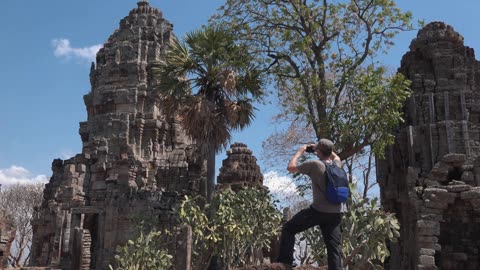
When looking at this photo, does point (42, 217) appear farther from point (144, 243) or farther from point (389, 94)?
point (389, 94)

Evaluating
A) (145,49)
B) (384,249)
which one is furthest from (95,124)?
(384,249)

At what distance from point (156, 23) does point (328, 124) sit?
1011 inches

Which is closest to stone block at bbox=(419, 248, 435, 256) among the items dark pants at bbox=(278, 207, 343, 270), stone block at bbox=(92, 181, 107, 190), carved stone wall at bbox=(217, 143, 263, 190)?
dark pants at bbox=(278, 207, 343, 270)

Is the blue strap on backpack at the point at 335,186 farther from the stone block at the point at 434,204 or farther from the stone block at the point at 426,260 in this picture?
the stone block at the point at 434,204

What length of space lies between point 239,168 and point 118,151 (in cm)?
1117

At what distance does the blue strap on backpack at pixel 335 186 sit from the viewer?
6.36 m

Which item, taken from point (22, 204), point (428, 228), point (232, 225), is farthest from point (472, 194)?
A: point (22, 204)

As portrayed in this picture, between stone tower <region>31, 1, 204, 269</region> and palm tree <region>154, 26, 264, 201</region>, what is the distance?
9.30 metres

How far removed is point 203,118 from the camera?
626 inches

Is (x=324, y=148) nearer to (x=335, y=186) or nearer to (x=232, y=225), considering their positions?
(x=335, y=186)

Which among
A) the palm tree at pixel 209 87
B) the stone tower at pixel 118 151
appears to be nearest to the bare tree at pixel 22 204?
the stone tower at pixel 118 151

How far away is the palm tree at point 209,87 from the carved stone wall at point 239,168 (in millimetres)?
9327

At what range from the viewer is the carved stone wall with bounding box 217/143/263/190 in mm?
26547

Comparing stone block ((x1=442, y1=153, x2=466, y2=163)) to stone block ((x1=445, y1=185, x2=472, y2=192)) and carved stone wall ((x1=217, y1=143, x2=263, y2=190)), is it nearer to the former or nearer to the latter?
stone block ((x1=445, y1=185, x2=472, y2=192))
